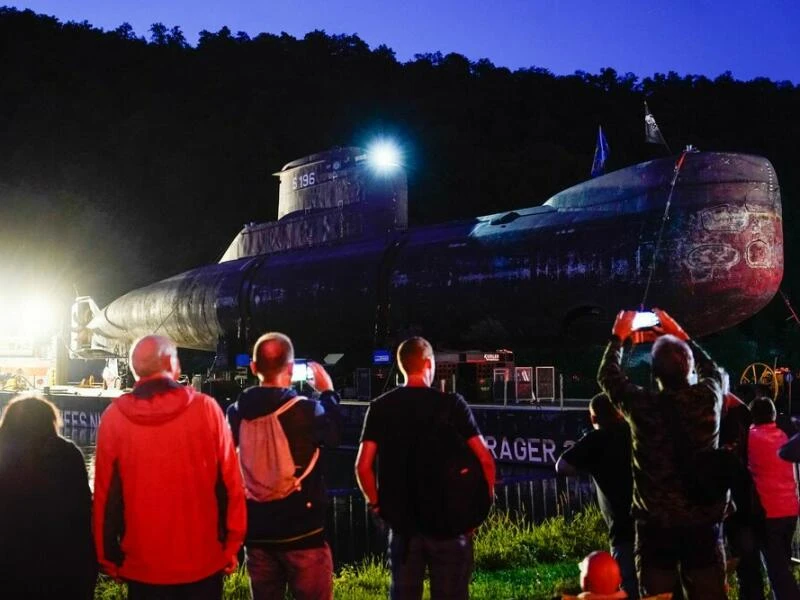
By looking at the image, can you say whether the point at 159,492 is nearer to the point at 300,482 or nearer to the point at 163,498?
the point at 163,498

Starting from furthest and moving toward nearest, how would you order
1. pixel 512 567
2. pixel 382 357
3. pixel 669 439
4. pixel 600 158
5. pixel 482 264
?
pixel 382 357 → pixel 600 158 → pixel 482 264 → pixel 512 567 → pixel 669 439

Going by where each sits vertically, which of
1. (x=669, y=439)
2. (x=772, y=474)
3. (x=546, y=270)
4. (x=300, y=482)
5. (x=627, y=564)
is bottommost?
(x=627, y=564)

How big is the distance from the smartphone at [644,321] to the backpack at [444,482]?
1.15 metres

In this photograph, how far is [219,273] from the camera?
83.1 ft

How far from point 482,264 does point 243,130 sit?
54363mm

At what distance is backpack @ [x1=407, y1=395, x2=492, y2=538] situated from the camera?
4.09m

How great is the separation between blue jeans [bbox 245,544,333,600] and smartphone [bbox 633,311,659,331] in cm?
204

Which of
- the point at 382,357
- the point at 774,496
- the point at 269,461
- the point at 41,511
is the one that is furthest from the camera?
the point at 382,357

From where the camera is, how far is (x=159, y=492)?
12.0ft

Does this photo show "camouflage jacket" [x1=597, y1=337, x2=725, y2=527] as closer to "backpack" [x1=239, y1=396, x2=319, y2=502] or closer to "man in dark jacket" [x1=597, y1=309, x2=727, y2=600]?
"man in dark jacket" [x1=597, y1=309, x2=727, y2=600]

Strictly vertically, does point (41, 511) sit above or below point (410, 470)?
below

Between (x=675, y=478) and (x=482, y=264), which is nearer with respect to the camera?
(x=675, y=478)

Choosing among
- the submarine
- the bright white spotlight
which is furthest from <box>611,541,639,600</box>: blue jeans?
the bright white spotlight

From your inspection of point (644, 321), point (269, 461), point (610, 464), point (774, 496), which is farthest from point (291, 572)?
point (774, 496)
